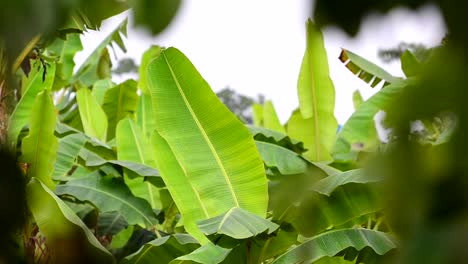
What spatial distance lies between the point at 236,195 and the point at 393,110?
6.44ft

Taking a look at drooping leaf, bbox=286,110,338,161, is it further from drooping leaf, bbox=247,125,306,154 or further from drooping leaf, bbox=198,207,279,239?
drooping leaf, bbox=198,207,279,239

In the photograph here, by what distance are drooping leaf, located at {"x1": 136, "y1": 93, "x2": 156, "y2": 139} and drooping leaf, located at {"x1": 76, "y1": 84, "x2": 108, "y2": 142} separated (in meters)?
0.40

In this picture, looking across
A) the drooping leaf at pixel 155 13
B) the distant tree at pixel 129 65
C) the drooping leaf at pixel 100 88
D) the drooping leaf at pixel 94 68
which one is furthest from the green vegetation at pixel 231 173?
the drooping leaf at pixel 94 68

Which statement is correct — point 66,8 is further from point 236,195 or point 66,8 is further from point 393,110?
point 236,195

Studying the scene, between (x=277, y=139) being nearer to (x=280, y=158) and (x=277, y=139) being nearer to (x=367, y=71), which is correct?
(x=280, y=158)

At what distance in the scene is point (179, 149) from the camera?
7.79 feet

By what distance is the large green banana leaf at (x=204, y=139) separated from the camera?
234 centimetres

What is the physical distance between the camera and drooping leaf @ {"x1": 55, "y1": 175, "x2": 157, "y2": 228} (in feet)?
9.65

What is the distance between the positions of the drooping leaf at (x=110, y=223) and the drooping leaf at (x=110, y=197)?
0.26ft

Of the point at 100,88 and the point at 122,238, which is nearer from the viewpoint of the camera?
the point at 122,238

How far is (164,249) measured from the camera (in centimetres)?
244

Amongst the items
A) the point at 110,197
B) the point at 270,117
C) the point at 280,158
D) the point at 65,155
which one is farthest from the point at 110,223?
the point at 270,117

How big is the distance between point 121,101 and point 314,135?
4.77 ft

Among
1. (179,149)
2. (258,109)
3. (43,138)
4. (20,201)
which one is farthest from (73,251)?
(258,109)
